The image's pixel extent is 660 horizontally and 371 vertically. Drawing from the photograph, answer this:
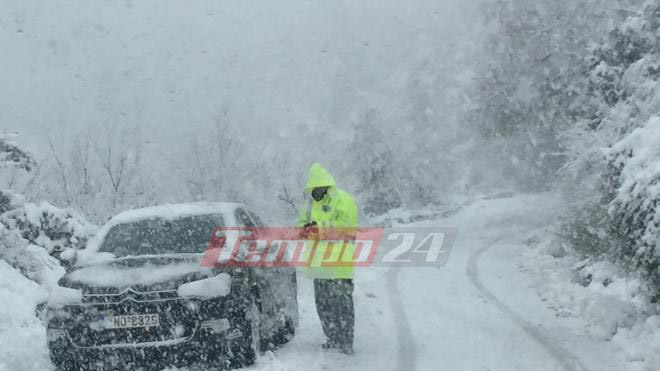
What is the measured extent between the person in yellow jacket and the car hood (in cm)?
152

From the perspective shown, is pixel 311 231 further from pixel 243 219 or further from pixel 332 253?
pixel 243 219

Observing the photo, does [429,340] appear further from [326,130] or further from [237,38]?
[237,38]

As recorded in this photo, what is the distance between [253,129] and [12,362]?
10989cm

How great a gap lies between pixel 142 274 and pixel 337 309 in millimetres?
2337

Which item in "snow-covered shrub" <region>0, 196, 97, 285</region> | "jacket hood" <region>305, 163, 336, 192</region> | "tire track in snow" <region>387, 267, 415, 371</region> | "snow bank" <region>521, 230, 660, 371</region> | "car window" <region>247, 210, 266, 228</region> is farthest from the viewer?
"snow-covered shrub" <region>0, 196, 97, 285</region>

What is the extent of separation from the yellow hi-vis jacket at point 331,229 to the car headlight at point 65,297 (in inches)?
98.9

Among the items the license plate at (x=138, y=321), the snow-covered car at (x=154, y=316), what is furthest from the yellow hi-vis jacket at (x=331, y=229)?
the license plate at (x=138, y=321)

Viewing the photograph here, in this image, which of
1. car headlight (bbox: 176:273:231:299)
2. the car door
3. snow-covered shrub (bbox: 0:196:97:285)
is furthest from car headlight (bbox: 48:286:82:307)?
snow-covered shrub (bbox: 0:196:97:285)

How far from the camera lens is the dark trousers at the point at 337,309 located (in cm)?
807

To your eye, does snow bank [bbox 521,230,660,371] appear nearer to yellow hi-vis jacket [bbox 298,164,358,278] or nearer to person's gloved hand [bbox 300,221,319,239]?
yellow hi-vis jacket [bbox 298,164,358,278]

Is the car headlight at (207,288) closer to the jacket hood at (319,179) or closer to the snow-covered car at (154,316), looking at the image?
the snow-covered car at (154,316)

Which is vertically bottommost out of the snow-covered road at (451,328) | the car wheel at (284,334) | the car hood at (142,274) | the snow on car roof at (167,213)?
the snow-covered road at (451,328)

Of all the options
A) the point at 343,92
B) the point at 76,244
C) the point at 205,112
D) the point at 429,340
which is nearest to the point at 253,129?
the point at 205,112

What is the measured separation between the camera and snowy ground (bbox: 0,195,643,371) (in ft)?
25.1
